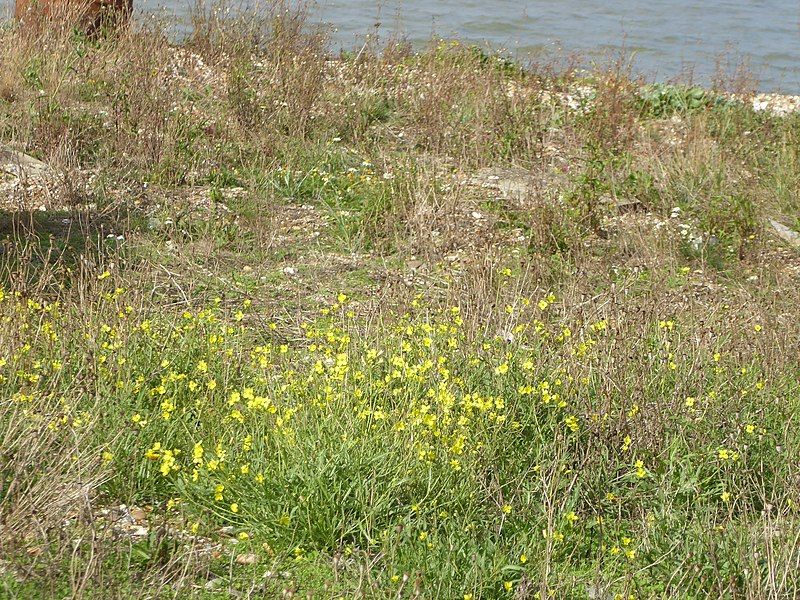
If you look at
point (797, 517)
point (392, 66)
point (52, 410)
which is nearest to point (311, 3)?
point (392, 66)

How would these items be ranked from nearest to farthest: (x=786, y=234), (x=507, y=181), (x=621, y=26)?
(x=786, y=234) < (x=507, y=181) < (x=621, y=26)

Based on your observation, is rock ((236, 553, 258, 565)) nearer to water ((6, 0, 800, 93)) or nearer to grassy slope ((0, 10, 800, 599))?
grassy slope ((0, 10, 800, 599))

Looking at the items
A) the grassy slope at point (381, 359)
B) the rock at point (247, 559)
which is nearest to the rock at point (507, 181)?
the grassy slope at point (381, 359)

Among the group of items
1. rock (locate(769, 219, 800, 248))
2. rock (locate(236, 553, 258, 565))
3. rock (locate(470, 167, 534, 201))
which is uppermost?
rock (locate(470, 167, 534, 201))

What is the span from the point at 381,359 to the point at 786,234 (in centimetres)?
427

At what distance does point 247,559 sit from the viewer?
3523 millimetres

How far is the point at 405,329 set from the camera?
4633mm

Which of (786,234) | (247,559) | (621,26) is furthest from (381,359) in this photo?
(621,26)

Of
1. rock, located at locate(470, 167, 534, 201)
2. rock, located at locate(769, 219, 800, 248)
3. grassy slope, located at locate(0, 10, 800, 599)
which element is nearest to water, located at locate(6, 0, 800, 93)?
rock, located at locate(470, 167, 534, 201)

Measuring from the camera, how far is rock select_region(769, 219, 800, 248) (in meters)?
7.34

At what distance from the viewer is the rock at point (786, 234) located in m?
7.34

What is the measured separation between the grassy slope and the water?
692 cm

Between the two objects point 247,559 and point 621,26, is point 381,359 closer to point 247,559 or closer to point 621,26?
point 247,559

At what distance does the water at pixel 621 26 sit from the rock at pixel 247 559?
11.6 m
